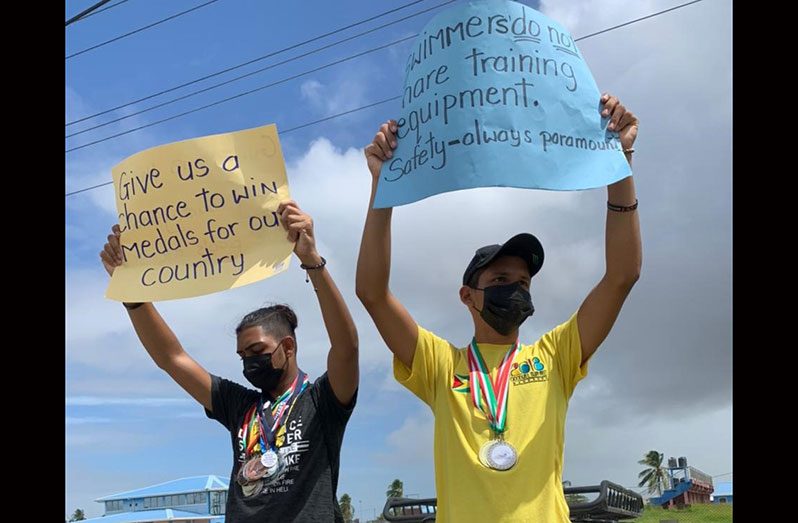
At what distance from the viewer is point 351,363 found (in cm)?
352

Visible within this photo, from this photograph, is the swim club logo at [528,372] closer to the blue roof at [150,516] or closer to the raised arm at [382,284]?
the raised arm at [382,284]

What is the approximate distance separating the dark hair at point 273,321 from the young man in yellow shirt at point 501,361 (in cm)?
72

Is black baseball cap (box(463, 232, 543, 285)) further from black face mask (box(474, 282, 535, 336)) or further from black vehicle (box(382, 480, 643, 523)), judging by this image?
black vehicle (box(382, 480, 643, 523))

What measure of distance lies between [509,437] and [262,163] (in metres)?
1.71

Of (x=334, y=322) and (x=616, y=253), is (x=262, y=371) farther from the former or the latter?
(x=616, y=253)

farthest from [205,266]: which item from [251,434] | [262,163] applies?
[251,434]

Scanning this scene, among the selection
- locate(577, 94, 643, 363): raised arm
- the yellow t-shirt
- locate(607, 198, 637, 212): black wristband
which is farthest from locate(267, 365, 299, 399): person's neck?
locate(607, 198, 637, 212): black wristband

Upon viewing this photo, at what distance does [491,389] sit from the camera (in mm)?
3152

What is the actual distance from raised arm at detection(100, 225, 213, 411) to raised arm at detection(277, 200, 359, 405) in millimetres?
792

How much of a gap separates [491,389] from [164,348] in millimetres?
1742

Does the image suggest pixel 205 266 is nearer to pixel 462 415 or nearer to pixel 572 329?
pixel 462 415

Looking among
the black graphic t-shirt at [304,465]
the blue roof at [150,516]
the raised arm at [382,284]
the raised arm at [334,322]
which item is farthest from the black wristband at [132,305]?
the blue roof at [150,516]
